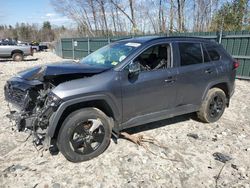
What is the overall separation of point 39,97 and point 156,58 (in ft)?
6.96

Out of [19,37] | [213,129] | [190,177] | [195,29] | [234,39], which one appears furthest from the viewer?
[19,37]

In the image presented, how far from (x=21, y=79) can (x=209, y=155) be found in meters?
3.25

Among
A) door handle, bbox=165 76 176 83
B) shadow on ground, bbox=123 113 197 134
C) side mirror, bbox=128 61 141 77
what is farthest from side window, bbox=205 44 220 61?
side mirror, bbox=128 61 141 77

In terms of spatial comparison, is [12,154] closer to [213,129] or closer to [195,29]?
[213,129]

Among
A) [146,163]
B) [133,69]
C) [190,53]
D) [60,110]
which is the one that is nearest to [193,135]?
[146,163]

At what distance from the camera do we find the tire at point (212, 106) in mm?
4672

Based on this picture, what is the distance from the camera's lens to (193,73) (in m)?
4.25

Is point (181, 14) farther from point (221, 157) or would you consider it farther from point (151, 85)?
point (221, 157)

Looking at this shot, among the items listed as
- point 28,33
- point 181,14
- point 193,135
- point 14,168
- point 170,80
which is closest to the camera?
point 14,168

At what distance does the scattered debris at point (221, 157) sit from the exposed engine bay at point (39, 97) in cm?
226

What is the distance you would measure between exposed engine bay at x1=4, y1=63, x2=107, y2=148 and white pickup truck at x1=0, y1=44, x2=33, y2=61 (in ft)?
53.8

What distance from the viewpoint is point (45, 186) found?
115 inches

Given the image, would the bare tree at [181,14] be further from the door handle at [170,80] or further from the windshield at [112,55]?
the door handle at [170,80]

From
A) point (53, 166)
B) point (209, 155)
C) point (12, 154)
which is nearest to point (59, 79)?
point (53, 166)
